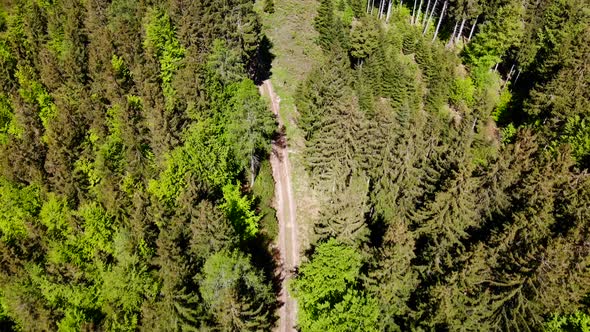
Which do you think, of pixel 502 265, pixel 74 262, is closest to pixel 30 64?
pixel 74 262

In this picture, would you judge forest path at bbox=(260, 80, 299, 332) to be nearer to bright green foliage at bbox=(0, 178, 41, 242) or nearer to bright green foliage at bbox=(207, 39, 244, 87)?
bright green foliage at bbox=(207, 39, 244, 87)

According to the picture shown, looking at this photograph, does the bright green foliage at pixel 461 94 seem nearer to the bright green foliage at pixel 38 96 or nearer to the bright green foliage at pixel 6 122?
the bright green foliage at pixel 38 96

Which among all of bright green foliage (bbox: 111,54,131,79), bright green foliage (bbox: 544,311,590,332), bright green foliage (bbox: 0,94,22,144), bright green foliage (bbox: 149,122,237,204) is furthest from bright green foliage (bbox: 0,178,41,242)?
bright green foliage (bbox: 544,311,590,332)

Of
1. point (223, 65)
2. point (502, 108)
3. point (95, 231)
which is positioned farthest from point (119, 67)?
point (502, 108)

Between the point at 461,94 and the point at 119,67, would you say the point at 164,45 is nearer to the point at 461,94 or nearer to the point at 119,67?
the point at 119,67

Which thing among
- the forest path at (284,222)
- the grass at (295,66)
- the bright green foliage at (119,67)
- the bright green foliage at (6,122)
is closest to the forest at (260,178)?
the bright green foliage at (119,67)

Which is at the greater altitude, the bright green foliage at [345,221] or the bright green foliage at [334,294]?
the bright green foliage at [345,221]

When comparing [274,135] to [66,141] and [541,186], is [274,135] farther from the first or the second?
[541,186]
